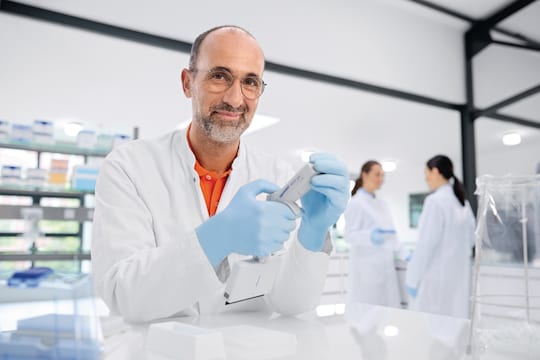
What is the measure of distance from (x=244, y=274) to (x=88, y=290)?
44 cm

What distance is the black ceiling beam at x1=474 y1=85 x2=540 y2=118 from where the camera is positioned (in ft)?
12.9

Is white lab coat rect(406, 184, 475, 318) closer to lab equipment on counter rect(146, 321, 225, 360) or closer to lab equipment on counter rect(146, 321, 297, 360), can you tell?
lab equipment on counter rect(146, 321, 297, 360)

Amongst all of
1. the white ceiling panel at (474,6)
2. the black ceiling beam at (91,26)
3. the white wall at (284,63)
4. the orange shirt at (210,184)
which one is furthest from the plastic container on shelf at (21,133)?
the white ceiling panel at (474,6)

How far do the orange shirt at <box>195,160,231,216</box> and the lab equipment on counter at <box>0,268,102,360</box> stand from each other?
0.88m

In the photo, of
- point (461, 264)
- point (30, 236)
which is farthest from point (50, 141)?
point (461, 264)

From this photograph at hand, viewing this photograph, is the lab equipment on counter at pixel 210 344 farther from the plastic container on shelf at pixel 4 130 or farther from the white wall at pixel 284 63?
the plastic container on shelf at pixel 4 130

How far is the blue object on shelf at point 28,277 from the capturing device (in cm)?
42

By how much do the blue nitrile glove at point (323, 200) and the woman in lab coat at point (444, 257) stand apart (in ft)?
8.39

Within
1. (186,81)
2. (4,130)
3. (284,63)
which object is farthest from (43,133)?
(186,81)

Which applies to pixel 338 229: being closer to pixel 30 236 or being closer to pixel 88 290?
pixel 30 236

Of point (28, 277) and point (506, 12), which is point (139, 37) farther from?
point (506, 12)

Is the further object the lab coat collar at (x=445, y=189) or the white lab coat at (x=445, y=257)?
the lab coat collar at (x=445, y=189)

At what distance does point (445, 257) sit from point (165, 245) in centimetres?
293

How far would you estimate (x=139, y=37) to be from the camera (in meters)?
2.80
